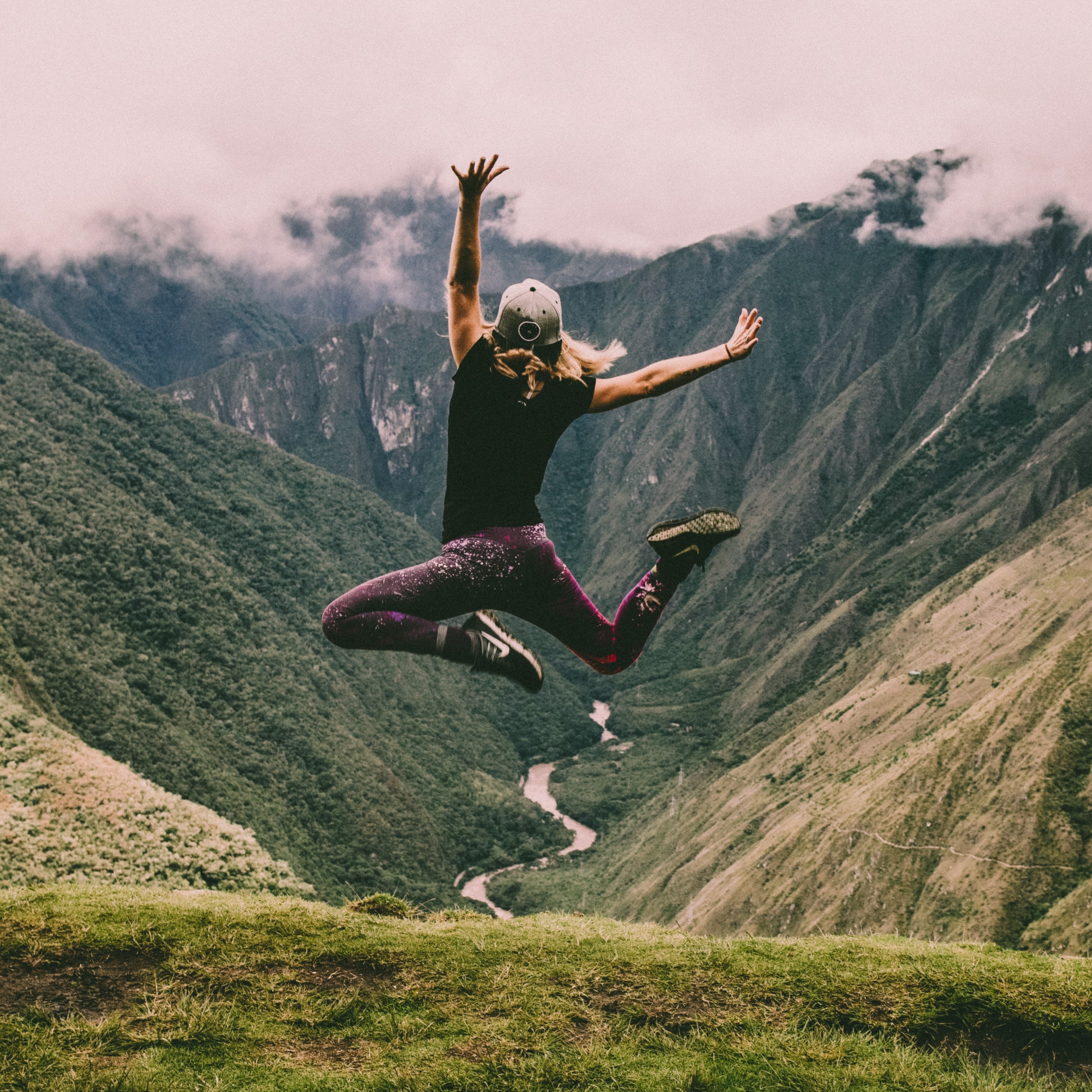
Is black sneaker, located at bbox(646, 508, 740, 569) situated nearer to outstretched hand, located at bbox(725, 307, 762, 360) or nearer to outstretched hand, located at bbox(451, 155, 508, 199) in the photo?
outstretched hand, located at bbox(725, 307, 762, 360)

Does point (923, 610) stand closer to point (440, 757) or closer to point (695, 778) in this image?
point (695, 778)

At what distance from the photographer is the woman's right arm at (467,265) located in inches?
223

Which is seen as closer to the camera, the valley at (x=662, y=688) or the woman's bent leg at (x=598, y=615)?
the woman's bent leg at (x=598, y=615)

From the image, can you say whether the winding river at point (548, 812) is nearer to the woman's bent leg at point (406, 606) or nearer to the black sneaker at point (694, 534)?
the woman's bent leg at point (406, 606)

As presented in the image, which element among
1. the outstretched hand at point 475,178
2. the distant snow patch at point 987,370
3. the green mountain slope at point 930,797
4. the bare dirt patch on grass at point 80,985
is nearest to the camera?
the outstretched hand at point 475,178

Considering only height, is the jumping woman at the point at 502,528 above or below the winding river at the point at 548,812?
above

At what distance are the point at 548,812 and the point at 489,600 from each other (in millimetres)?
138213

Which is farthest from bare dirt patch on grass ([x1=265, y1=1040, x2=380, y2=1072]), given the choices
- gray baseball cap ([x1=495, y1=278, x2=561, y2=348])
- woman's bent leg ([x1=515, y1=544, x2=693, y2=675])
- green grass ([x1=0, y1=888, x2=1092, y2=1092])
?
gray baseball cap ([x1=495, y1=278, x2=561, y2=348])

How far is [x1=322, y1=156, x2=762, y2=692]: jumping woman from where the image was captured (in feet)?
19.2

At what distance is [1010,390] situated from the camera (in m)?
177

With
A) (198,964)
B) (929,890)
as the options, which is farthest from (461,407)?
(929,890)

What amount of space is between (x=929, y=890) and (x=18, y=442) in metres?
102

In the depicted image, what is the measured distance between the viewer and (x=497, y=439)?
5934 millimetres

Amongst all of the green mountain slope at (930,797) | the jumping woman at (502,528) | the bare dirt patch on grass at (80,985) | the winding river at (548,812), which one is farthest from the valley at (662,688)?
the bare dirt patch on grass at (80,985)
